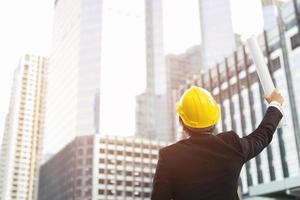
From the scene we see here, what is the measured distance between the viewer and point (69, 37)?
160250mm

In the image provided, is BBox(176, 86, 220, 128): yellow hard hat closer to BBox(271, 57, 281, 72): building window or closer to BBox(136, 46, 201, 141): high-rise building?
BBox(271, 57, 281, 72): building window

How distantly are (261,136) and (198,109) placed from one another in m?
0.40

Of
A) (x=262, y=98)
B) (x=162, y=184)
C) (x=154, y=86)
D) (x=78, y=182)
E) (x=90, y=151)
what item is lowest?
(x=162, y=184)

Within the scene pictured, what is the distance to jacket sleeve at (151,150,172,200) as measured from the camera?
2186 millimetres

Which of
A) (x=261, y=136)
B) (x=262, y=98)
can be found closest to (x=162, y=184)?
(x=261, y=136)

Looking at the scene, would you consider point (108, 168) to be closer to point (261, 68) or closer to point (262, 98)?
point (262, 98)

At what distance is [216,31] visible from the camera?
14775 centimetres

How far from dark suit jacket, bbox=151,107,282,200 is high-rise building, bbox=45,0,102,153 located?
131450 mm

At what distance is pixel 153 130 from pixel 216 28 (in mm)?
40350

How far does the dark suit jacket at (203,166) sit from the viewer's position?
223 centimetres

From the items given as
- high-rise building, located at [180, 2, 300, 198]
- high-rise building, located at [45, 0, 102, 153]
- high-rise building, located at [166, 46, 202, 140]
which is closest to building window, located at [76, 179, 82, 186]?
high-rise building, located at [45, 0, 102, 153]

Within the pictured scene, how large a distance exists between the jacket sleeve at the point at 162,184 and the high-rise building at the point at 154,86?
138575mm

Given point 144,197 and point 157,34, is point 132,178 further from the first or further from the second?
point 157,34

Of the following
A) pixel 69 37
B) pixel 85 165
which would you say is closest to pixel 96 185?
pixel 85 165
